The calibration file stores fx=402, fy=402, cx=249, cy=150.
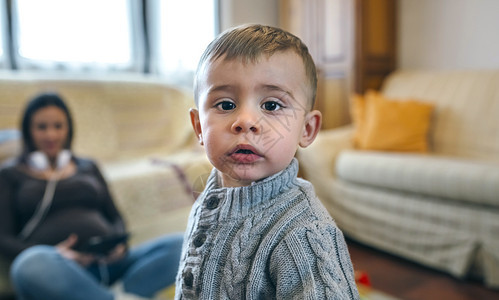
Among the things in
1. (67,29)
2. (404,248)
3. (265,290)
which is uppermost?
(67,29)

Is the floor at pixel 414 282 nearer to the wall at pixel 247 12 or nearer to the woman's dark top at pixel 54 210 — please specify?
the woman's dark top at pixel 54 210

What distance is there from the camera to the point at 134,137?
7.59 ft

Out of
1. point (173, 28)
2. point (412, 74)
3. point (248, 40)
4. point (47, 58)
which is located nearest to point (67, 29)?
point (47, 58)

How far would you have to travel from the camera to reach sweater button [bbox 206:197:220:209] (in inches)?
17.9

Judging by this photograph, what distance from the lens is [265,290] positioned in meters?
0.39

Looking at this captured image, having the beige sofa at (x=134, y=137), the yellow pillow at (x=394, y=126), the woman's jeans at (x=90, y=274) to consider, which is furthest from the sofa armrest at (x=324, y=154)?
the woman's jeans at (x=90, y=274)

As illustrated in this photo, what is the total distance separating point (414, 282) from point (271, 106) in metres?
1.59

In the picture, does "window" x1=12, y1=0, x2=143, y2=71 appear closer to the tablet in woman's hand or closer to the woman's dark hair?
the woman's dark hair

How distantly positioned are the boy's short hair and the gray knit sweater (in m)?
0.13

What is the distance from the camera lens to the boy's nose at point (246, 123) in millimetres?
380

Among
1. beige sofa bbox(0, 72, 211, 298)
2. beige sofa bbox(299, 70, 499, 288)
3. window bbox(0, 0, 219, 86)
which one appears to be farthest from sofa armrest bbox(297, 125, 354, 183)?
window bbox(0, 0, 219, 86)

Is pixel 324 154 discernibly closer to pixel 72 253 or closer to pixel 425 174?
pixel 425 174

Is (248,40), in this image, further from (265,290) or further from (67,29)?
(67,29)

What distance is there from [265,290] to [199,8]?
9.89 feet
